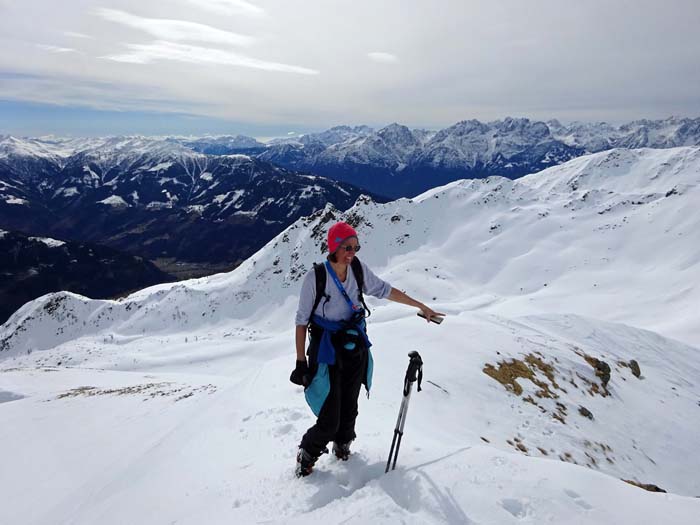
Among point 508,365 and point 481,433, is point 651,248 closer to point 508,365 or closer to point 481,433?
point 508,365

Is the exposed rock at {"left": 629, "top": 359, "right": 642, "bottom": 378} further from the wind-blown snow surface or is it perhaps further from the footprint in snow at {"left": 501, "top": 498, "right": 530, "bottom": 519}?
the footprint in snow at {"left": 501, "top": 498, "right": 530, "bottom": 519}

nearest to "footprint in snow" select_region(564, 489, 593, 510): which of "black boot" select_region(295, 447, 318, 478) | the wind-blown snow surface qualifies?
the wind-blown snow surface

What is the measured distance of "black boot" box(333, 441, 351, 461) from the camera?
5772 mm

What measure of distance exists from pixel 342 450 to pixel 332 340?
1.77 metres

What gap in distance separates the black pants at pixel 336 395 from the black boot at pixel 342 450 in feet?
0.83

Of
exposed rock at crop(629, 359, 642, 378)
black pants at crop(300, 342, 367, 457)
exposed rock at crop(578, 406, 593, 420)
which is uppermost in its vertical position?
black pants at crop(300, 342, 367, 457)

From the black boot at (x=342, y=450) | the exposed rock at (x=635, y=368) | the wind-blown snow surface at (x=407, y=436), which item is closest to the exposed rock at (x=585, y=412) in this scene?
the wind-blown snow surface at (x=407, y=436)

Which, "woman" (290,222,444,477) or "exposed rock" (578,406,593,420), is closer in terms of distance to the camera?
"woman" (290,222,444,477)

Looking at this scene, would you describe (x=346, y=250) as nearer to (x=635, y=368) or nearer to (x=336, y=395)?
(x=336, y=395)

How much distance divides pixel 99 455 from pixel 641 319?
53.1m

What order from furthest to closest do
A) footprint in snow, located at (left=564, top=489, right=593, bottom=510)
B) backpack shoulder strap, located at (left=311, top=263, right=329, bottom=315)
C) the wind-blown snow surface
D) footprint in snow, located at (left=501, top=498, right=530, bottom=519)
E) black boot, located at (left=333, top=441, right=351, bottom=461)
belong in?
1. black boot, located at (left=333, top=441, right=351, bottom=461)
2. backpack shoulder strap, located at (left=311, top=263, right=329, bottom=315)
3. the wind-blown snow surface
4. footprint in snow, located at (left=564, top=489, right=593, bottom=510)
5. footprint in snow, located at (left=501, top=498, right=530, bottom=519)

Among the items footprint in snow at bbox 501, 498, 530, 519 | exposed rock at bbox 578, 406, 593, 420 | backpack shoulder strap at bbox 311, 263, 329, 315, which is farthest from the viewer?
exposed rock at bbox 578, 406, 593, 420

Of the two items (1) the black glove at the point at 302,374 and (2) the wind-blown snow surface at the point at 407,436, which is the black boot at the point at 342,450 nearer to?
(2) the wind-blown snow surface at the point at 407,436

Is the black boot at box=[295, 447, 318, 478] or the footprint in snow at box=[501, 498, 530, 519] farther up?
the footprint in snow at box=[501, 498, 530, 519]
